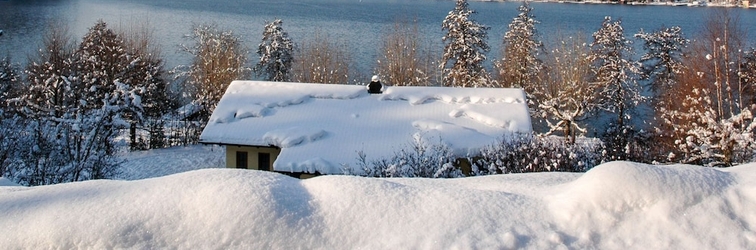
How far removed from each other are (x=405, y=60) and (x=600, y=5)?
62144mm

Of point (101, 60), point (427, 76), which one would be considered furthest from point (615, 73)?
point (101, 60)

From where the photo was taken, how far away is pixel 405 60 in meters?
36.8

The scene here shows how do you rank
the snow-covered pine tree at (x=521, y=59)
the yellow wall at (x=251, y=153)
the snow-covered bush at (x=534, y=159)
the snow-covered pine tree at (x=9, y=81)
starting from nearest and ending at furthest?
the snow-covered bush at (x=534, y=159) → the yellow wall at (x=251, y=153) → the snow-covered pine tree at (x=9, y=81) → the snow-covered pine tree at (x=521, y=59)

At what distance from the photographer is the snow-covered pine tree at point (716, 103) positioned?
14.3m

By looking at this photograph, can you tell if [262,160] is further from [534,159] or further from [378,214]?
[378,214]

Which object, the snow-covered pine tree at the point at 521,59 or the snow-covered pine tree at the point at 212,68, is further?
the snow-covered pine tree at the point at 521,59

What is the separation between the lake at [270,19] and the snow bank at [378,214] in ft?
113

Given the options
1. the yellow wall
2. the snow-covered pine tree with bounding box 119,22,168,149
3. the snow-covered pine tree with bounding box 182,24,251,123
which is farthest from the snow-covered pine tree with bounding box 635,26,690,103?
the snow-covered pine tree with bounding box 119,22,168,149

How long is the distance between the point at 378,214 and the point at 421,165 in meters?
9.74

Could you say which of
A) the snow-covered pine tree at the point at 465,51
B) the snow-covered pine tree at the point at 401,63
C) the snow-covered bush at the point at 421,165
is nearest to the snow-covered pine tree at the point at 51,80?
the snow-covered bush at the point at 421,165

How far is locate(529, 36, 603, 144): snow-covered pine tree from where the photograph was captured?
3222 centimetres

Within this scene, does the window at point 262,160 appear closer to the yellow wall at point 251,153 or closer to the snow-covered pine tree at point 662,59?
the yellow wall at point 251,153

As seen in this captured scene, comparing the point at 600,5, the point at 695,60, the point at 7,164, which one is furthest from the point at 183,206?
the point at 600,5

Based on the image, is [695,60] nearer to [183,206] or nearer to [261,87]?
[261,87]
